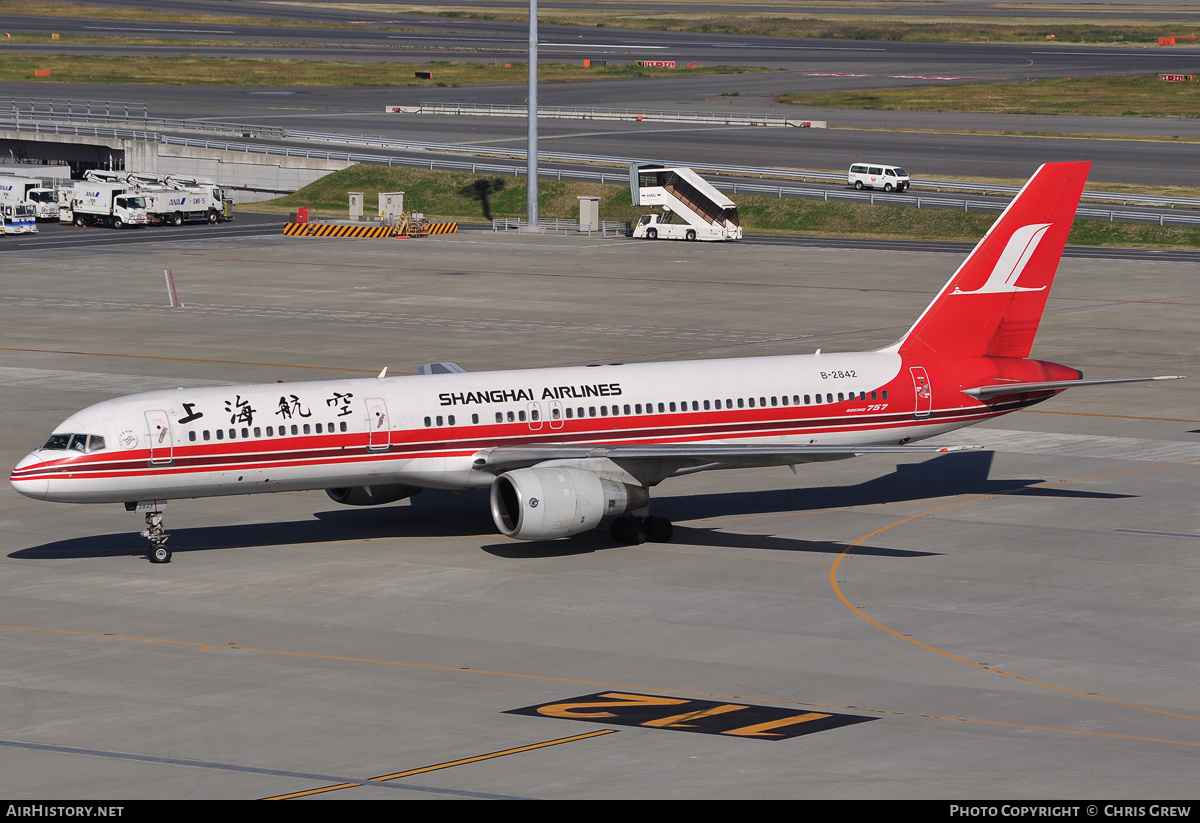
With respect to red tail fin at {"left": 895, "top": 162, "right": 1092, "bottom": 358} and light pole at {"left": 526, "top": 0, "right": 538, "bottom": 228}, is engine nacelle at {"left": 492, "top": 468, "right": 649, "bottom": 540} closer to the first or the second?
red tail fin at {"left": 895, "top": 162, "right": 1092, "bottom": 358}

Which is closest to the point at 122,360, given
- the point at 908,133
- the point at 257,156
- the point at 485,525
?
the point at 485,525

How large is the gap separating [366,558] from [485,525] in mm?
4592

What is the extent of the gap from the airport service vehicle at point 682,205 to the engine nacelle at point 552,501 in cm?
7992

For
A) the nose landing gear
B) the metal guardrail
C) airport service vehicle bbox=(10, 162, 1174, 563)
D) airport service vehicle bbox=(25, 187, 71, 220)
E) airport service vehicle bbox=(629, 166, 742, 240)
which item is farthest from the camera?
airport service vehicle bbox=(25, 187, 71, 220)

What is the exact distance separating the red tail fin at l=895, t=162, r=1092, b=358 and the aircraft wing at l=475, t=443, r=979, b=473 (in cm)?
620

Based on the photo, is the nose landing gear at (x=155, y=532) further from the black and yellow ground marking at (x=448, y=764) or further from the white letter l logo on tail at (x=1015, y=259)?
the white letter l logo on tail at (x=1015, y=259)

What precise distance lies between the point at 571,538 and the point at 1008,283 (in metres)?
14.7

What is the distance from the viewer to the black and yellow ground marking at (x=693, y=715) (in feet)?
86.8

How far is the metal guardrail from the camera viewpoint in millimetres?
117188

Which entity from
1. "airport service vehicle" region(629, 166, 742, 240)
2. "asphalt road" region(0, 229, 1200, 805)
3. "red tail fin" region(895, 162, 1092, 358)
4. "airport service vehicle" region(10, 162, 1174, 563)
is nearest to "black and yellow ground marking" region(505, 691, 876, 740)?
"asphalt road" region(0, 229, 1200, 805)

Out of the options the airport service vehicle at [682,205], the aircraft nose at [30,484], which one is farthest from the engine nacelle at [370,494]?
the airport service vehicle at [682,205]

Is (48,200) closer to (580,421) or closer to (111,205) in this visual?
(111,205)

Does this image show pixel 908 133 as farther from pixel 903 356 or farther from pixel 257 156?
pixel 903 356

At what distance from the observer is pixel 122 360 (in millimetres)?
67875
